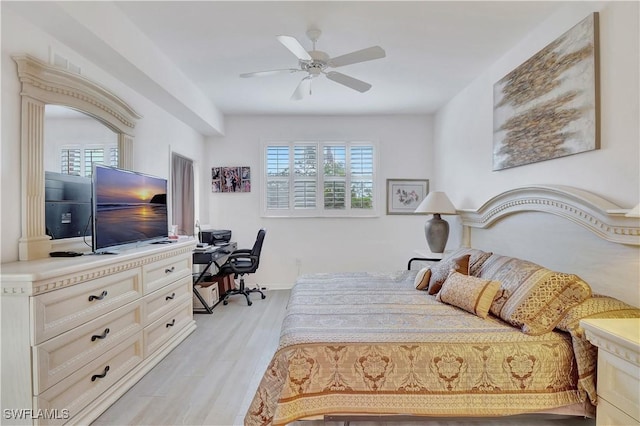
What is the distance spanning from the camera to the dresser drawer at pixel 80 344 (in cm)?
160

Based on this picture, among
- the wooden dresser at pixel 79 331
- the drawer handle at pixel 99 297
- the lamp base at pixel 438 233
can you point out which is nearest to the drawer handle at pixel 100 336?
the wooden dresser at pixel 79 331

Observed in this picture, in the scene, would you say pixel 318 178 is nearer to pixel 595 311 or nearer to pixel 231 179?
pixel 231 179

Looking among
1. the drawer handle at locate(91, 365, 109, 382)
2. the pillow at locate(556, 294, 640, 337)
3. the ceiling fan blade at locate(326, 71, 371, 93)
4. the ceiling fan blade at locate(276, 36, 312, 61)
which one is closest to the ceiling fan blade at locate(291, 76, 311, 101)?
the ceiling fan blade at locate(326, 71, 371, 93)

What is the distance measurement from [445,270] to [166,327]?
2.49 m

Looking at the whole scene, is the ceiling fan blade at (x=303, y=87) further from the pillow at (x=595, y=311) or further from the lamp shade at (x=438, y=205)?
the pillow at (x=595, y=311)

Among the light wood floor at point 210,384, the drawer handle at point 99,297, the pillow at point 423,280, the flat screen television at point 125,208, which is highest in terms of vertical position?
the flat screen television at point 125,208

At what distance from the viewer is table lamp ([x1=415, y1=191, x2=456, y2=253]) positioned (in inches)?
Result: 150

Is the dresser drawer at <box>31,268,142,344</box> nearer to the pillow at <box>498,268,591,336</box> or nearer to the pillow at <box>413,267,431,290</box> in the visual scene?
the pillow at <box>413,267,431,290</box>

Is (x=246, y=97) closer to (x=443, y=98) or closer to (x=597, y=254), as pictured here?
(x=443, y=98)

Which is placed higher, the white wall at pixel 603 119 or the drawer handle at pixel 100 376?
the white wall at pixel 603 119

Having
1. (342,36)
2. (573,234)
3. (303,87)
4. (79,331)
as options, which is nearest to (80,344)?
(79,331)

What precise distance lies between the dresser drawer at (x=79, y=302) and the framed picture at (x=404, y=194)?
3746mm

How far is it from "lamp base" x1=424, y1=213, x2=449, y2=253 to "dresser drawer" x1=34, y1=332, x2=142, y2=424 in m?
3.22

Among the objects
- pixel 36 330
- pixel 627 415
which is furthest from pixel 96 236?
pixel 627 415
